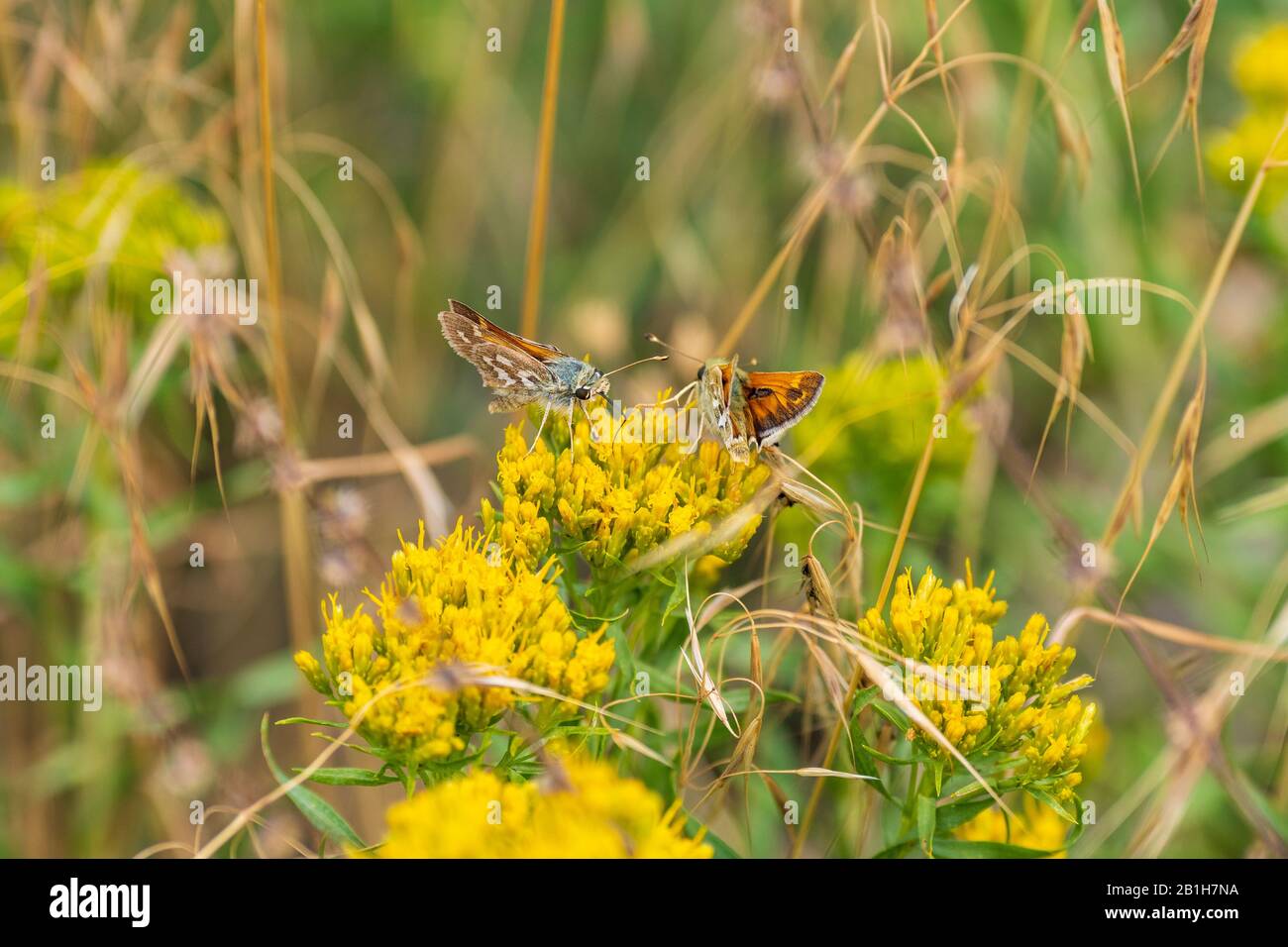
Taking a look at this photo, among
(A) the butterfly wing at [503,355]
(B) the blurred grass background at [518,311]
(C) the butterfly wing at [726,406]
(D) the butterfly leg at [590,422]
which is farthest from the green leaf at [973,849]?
(A) the butterfly wing at [503,355]

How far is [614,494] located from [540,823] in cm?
46

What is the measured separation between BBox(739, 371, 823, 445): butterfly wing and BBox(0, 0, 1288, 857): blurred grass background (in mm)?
267

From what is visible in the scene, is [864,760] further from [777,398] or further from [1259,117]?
[1259,117]

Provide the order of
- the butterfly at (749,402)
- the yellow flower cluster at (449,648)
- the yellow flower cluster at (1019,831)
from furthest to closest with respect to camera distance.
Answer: the yellow flower cluster at (1019,831)
the butterfly at (749,402)
the yellow flower cluster at (449,648)

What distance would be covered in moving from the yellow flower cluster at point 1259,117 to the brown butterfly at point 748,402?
5.83 feet

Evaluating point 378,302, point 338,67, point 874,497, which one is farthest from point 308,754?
point 338,67

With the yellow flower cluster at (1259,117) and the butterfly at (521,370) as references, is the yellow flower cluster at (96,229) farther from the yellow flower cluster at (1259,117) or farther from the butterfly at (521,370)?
the yellow flower cluster at (1259,117)

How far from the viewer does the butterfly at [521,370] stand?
1.60 meters

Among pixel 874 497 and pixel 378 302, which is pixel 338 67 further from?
pixel 874 497

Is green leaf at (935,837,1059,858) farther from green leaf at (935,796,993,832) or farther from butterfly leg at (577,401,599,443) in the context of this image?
butterfly leg at (577,401,599,443)

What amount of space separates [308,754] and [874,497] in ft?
4.63

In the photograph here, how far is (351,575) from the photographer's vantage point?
186 cm

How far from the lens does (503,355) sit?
1.60m

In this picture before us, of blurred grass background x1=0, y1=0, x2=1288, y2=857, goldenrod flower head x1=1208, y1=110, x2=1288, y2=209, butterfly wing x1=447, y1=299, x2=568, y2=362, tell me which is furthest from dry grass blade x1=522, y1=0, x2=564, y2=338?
goldenrod flower head x1=1208, y1=110, x2=1288, y2=209
